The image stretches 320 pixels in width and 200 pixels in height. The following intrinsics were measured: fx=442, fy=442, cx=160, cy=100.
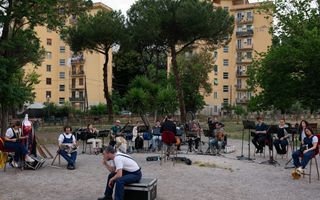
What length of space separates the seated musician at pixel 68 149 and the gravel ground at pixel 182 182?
0.30 meters

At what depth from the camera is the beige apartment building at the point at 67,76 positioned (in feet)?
239

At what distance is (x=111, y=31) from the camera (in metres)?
37.2

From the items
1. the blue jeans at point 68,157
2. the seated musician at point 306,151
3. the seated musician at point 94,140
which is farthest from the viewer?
the seated musician at point 94,140

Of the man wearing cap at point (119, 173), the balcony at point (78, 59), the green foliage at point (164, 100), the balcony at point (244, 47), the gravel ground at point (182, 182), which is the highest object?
the balcony at point (244, 47)

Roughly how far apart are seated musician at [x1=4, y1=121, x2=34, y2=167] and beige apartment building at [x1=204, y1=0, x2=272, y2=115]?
207ft

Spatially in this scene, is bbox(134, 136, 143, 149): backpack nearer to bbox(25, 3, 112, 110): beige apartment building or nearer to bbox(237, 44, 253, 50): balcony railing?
bbox(25, 3, 112, 110): beige apartment building

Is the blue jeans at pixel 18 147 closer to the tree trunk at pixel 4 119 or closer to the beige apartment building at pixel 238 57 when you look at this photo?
the tree trunk at pixel 4 119

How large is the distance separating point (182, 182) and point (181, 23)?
2113 centimetres

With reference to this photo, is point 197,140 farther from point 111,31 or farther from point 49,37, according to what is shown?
point 49,37

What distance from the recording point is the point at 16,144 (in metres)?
12.8

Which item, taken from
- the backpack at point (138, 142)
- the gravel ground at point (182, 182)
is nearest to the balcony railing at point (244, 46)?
the backpack at point (138, 142)

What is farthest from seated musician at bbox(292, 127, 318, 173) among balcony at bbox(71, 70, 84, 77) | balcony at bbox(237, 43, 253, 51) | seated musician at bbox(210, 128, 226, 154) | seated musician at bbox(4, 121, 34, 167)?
balcony at bbox(237, 43, 253, 51)

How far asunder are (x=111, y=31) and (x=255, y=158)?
77.2 ft

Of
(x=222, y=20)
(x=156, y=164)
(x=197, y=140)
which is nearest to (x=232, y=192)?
(x=156, y=164)
